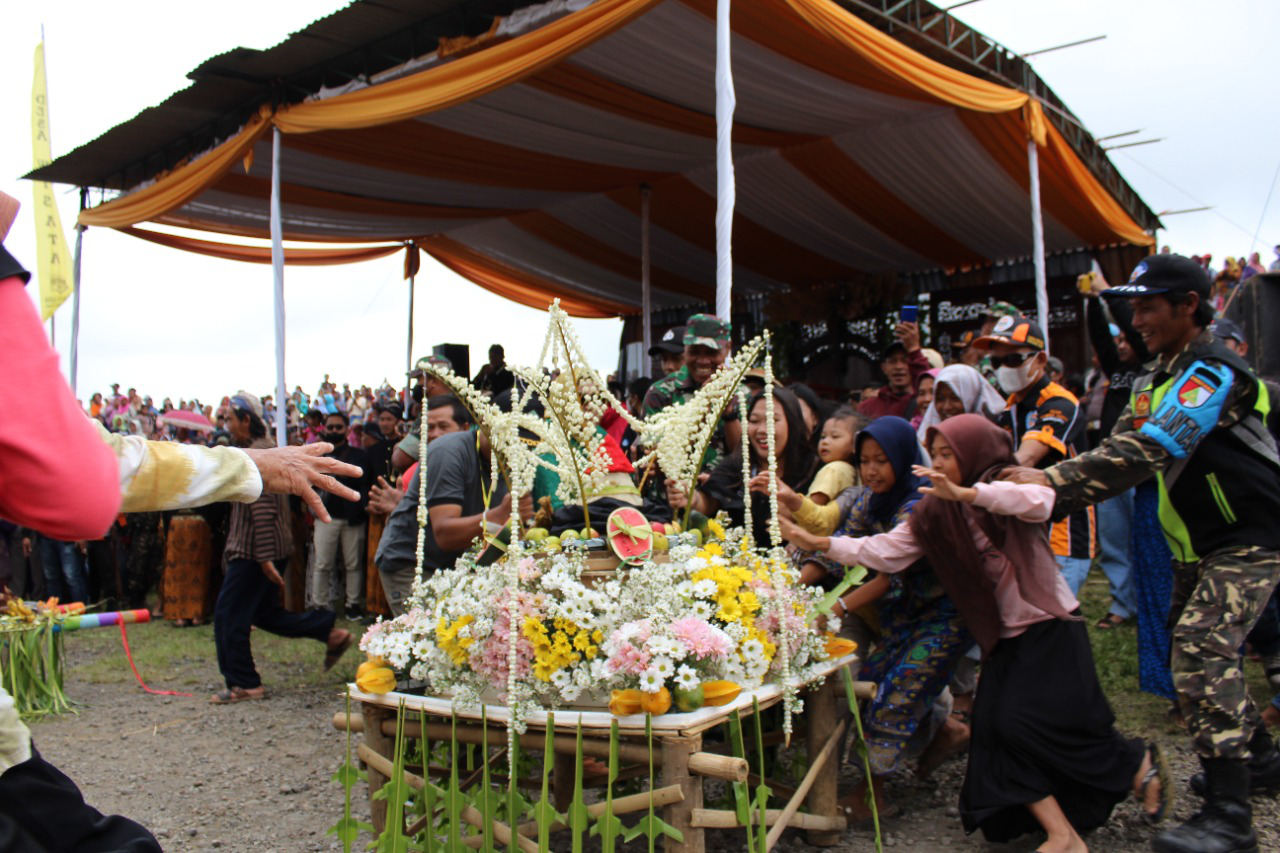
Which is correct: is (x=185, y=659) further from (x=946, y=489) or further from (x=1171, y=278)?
(x=1171, y=278)

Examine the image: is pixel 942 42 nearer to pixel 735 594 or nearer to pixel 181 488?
pixel 735 594

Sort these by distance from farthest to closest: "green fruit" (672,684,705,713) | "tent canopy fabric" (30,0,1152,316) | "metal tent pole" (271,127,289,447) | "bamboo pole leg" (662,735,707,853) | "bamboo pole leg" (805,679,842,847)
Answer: "metal tent pole" (271,127,289,447) → "tent canopy fabric" (30,0,1152,316) → "bamboo pole leg" (805,679,842,847) → "green fruit" (672,684,705,713) → "bamboo pole leg" (662,735,707,853)

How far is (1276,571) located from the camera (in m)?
3.24

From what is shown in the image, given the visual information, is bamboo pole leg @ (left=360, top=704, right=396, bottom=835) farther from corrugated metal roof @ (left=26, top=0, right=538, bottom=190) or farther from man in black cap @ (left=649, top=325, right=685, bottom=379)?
corrugated metal roof @ (left=26, top=0, right=538, bottom=190)

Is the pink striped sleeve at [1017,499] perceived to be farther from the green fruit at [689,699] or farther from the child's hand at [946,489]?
the green fruit at [689,699]

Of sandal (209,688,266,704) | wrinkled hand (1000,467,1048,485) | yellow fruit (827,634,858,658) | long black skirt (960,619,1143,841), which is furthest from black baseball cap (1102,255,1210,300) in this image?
sandal (209,688,266,704)

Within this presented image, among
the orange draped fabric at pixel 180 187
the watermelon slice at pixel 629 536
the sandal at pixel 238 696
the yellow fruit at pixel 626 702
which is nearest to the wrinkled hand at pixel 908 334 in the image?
the watermelon slice at pixel 629 536

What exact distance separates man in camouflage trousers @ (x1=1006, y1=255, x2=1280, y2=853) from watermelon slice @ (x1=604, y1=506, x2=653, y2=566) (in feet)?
3.95

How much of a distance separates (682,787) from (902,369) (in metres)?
4.32

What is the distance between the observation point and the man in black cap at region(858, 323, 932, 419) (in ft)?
20.5

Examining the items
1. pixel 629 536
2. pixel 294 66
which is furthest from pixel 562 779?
pixel 294 66

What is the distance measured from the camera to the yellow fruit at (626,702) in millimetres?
2555

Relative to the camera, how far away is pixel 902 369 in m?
6.34

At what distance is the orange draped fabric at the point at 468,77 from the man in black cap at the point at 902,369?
2.47m
